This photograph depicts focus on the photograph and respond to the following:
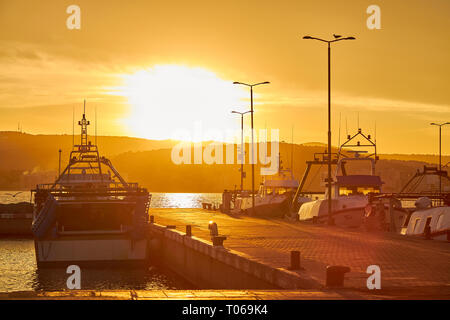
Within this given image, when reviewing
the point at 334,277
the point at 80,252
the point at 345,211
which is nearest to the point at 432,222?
the point at 345,211

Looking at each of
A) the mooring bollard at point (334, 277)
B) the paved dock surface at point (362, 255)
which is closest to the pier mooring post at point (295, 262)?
the paved dock surface at point (362, 255)

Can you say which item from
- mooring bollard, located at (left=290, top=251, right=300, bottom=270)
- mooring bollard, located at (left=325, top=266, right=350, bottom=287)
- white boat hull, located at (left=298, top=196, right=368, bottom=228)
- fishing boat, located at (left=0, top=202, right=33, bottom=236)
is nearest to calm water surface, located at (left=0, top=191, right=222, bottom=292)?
white boat hull, located at (left=298, top=196, right=368, bottom=228)

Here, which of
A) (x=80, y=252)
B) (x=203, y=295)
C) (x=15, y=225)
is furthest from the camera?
(x=15, y=225)

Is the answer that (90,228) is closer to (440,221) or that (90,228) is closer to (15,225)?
(440,221)

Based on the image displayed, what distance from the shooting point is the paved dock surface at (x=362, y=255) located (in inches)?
Result: 673

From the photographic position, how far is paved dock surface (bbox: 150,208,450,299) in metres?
17.1

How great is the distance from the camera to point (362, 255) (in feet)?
80.8

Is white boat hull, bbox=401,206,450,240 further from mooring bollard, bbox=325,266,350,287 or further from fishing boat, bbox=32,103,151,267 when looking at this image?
mooring bollard, bbox=325,266,350,287

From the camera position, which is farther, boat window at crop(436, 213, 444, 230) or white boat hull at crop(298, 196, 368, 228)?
white boat hull at crop(298, 196, 368, 228)

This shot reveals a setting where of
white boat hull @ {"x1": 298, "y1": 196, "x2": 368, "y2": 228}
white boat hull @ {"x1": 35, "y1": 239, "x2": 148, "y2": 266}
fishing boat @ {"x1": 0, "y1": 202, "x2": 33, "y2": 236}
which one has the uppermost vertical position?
white boat hull @ {"x1": 298, "y1": 196, "x2": 368, "y2": 228}

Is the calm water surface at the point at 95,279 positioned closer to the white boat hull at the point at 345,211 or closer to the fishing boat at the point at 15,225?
the white boat hull at the point at 345,211
